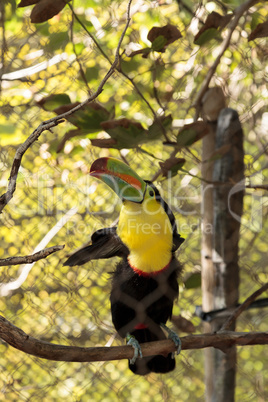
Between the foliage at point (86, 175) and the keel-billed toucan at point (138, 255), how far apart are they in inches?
3.9

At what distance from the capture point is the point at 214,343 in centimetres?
78

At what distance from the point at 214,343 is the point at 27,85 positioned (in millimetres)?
762

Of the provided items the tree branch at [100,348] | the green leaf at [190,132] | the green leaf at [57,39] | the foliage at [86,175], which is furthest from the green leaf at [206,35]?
the tree branch at [100,348]

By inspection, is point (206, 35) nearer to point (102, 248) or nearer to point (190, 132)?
point (190, 132)

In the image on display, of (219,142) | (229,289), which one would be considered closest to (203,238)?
(229,289)

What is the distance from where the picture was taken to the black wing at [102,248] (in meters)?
0.90

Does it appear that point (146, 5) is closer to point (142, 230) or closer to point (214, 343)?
point (142, 230)

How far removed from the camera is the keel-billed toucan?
3.03 feet

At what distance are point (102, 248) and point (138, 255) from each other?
81mm

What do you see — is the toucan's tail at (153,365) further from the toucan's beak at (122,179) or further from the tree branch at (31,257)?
the tree branch at (31,257)

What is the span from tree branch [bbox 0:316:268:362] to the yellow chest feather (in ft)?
0.62

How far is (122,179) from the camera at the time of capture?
0.97 m

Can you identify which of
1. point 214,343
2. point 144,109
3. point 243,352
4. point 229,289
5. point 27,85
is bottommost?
point 243,352

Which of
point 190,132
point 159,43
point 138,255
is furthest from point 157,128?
point 138,255
